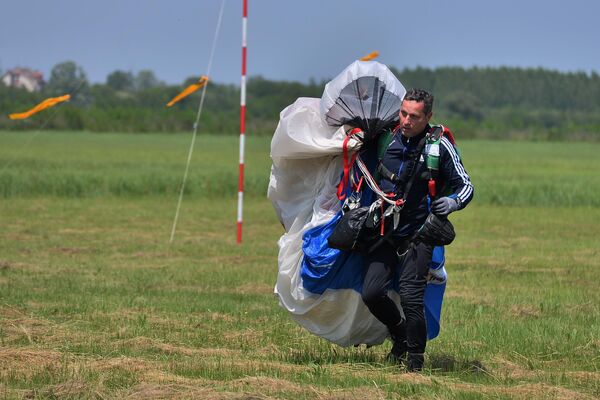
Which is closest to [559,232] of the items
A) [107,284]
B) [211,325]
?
[107,284]

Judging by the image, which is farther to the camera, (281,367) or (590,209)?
(590,209)

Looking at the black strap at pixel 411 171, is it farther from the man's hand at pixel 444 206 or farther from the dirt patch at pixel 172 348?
the dirt patch at pixel 172 348

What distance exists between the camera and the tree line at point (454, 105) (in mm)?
55031

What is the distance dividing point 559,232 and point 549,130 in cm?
5246

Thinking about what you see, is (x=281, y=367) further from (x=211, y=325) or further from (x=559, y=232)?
(x=559, y=232)

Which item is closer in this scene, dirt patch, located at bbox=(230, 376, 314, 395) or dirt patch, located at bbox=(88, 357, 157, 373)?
dirt patch, located at bbox=(230, 376, 314, 395)

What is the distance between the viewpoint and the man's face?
24.1ft

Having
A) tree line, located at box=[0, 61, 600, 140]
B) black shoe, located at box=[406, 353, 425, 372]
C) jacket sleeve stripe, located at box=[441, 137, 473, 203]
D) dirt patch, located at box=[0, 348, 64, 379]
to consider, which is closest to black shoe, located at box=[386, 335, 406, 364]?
black shoe, located at box=[406, 353, 425, 372]

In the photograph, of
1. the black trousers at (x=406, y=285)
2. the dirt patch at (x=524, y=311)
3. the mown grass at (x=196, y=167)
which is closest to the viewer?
the black trousers at (x=406, y=285)

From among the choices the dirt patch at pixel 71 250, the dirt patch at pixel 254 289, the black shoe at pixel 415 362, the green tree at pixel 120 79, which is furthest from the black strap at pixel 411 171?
the green tree at pixel 120 79

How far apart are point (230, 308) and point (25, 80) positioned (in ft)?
135

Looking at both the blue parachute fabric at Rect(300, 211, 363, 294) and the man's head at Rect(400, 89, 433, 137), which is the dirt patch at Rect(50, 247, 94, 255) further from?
the man's head at Rect(400, 89, 433, 137)

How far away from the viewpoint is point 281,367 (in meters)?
7.80

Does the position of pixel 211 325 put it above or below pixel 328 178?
below
